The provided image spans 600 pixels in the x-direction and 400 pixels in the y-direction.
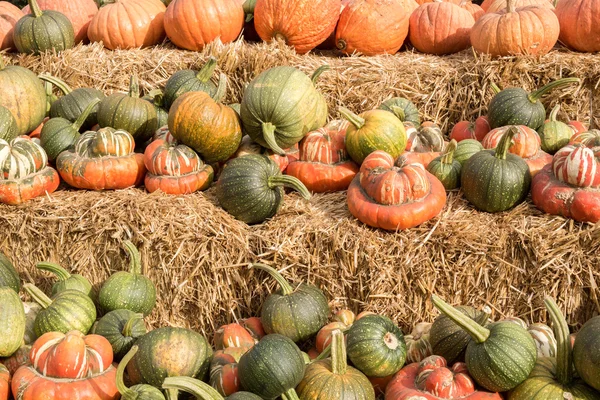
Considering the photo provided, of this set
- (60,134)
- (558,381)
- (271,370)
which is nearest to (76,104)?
(60,134)

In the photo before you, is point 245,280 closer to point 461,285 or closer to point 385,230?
point 385,230

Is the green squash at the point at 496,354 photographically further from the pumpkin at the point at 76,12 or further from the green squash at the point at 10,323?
the pumpkin at the point at 76,12

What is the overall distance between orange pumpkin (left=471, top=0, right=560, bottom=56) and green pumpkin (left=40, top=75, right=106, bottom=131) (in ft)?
9.28

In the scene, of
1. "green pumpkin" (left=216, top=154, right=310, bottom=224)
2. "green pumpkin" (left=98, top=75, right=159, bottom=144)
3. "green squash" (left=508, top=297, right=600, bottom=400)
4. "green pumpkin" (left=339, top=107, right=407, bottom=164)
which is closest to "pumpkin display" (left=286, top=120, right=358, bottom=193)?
"green pumpkin" (left=339, top=107, right=407, bottom=164)

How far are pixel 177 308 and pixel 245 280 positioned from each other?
439 millimetres

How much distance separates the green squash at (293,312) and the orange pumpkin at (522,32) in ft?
8.21

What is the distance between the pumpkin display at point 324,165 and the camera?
14.6 ft

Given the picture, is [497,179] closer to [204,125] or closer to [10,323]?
[204,125]

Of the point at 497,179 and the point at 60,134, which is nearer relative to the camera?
the point at 497,179

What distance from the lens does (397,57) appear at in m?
5.59

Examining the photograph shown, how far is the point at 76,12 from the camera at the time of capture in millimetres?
6121

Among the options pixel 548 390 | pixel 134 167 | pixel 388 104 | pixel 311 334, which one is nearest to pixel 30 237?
pixel 134 167

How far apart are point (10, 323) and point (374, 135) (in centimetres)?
227

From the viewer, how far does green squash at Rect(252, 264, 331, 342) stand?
3.64 metres
